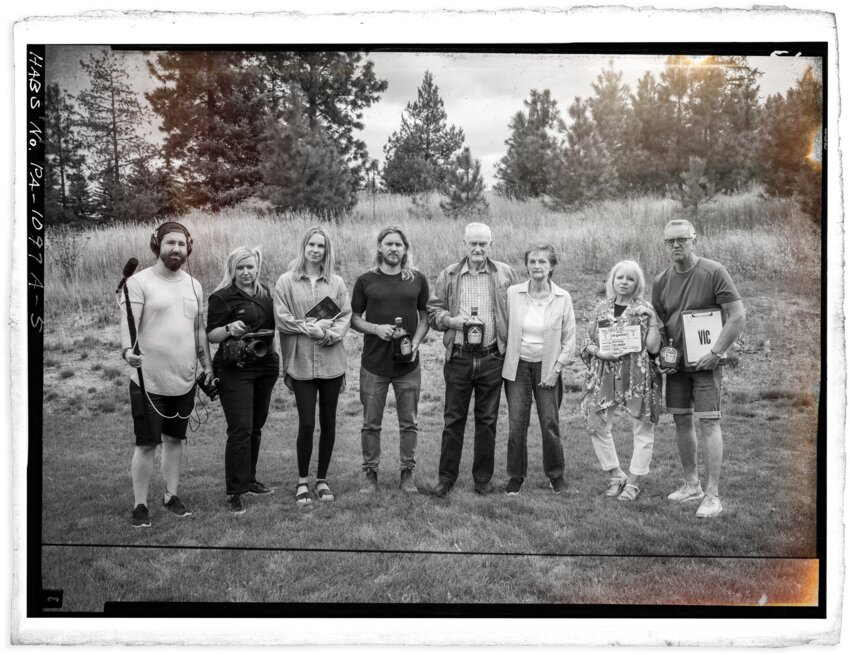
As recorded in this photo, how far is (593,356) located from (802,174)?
1826 mm

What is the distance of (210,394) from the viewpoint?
433 centimetres

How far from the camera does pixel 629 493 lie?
4.45 m

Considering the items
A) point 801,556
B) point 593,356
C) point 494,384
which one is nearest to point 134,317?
point 494,384

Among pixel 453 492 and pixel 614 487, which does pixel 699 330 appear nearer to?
pixel 614 487

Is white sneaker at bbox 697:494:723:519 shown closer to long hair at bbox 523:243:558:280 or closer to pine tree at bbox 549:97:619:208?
long hair at bbox 523:243:558:280

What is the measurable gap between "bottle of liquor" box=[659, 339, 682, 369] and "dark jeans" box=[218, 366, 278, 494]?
8.29 feet

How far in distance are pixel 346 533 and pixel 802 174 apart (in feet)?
12.5

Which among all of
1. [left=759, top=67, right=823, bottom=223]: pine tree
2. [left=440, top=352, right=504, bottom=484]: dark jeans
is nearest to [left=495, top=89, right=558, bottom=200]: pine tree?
[left=440, top=352, right=504, bottom=484]: dark jeans

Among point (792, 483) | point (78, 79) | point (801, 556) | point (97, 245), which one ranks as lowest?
point (801, 556)

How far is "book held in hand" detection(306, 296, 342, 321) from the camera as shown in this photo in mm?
4387

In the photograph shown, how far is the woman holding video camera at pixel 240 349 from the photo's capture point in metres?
4.27

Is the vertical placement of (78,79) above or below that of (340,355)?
above
